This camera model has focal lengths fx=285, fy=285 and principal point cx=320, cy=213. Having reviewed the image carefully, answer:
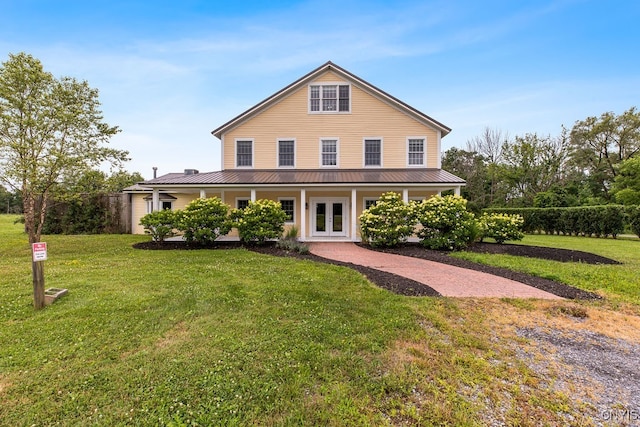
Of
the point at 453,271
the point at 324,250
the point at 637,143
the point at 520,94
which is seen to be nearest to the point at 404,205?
the point at 324,250

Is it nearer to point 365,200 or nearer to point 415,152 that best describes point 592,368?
point 365,200

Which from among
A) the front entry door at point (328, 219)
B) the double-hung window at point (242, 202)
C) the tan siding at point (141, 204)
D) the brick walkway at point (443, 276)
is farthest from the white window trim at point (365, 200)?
the tan siding at point (141, 204)

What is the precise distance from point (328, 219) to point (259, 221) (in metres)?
4.17

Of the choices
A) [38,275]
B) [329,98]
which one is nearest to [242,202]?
[329,98]

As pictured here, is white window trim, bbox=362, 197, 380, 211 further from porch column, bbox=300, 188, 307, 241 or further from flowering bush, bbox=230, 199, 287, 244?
flowering bush, bbox=230, 199, 287, 244

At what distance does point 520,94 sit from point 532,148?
1340 cm

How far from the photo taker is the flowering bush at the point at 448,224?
438 inches

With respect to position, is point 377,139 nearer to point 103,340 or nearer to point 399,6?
point 399,6

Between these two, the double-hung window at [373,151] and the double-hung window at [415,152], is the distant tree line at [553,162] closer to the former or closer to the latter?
the double-hung window at [415,152]

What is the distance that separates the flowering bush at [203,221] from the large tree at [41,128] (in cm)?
363

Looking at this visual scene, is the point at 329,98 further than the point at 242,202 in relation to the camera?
Yes

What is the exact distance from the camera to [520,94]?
1777 cm

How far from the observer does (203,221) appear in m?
11.5

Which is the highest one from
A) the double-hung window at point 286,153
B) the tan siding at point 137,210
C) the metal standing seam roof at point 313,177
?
the double-hung window at point 286,153
